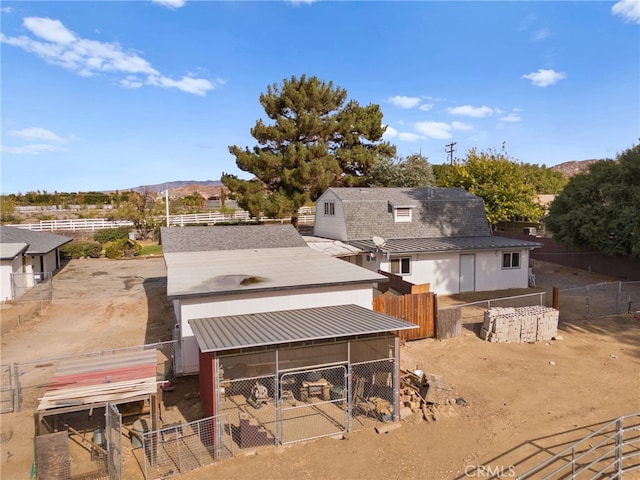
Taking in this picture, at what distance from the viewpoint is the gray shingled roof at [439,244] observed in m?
25.8

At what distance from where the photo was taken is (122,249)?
4262cm

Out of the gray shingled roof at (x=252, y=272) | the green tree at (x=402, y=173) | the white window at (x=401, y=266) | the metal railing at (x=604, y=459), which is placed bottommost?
the metal railing at (x=604, y=459)

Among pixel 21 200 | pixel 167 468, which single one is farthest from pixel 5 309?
pixel 21 200

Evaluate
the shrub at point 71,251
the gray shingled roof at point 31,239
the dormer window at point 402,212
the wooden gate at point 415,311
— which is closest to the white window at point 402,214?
the dormer window at point 402,212

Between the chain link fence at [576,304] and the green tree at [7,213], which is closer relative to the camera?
the chain link fence at [576,304]

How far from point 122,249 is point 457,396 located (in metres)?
38.0

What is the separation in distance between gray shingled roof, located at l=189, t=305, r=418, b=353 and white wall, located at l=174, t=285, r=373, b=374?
467 mm

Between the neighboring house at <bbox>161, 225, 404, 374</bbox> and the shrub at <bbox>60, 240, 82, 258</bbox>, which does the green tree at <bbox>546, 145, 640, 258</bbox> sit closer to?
the neighboring house at <bbox>161, 225, 404, 374</bbox>

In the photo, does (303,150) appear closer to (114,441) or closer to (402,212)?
(402,212)

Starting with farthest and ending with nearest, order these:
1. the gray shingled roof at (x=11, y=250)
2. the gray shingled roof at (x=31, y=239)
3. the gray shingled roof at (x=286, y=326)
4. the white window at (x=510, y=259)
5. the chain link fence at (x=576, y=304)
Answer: the gray shingled roof at (x=31, y=239)
the white window at (x=510, y=259)
the gray shingled roof at (x=11, y=250)
the chain link fence at (x=576, y=304)
the gray shingled roof at (x=286, y=326)

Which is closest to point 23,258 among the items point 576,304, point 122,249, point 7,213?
point 122,249

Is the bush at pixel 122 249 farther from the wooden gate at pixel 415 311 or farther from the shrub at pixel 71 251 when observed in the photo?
the wooden gate at pixel 415 311

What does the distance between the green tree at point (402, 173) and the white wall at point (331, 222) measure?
17093 millimetres

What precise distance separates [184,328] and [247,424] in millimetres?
4378
